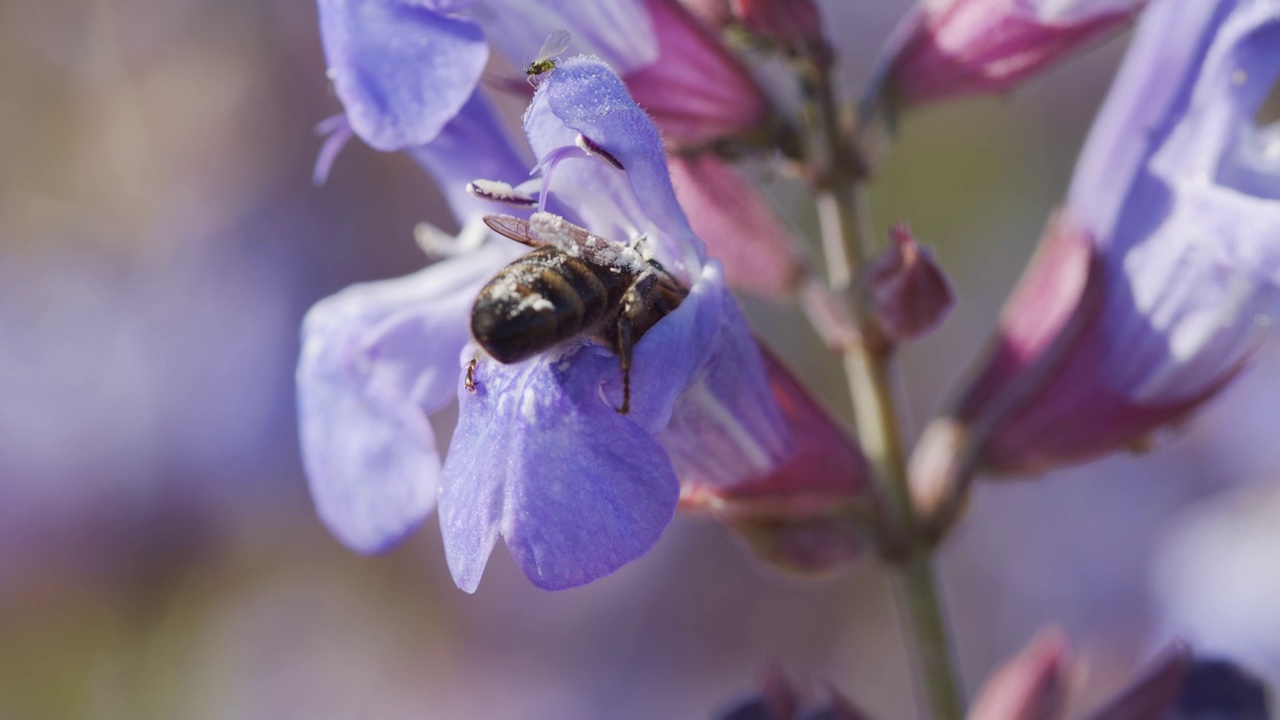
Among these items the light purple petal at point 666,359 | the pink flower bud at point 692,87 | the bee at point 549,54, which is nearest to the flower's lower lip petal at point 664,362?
the light purple petal at point 666,359

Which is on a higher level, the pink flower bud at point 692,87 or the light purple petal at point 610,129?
the light purple petal at point 610,129

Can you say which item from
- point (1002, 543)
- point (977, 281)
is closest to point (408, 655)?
point (1002, 543)

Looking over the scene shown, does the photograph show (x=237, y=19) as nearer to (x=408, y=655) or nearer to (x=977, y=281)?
(x=408, y=655)

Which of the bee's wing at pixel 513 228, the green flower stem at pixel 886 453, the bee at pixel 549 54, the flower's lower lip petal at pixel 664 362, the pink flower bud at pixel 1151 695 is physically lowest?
the pink flower bud at pixel 1151 695

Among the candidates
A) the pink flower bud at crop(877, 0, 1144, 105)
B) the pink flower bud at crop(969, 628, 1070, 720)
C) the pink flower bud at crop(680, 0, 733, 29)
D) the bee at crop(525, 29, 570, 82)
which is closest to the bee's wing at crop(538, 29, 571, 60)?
the bee at crop(525, 29, 570, 82)

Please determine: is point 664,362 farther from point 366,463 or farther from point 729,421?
point 366,463

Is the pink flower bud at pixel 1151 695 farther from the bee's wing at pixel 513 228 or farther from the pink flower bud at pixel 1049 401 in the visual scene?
the bee's wing at pixel 513 228
